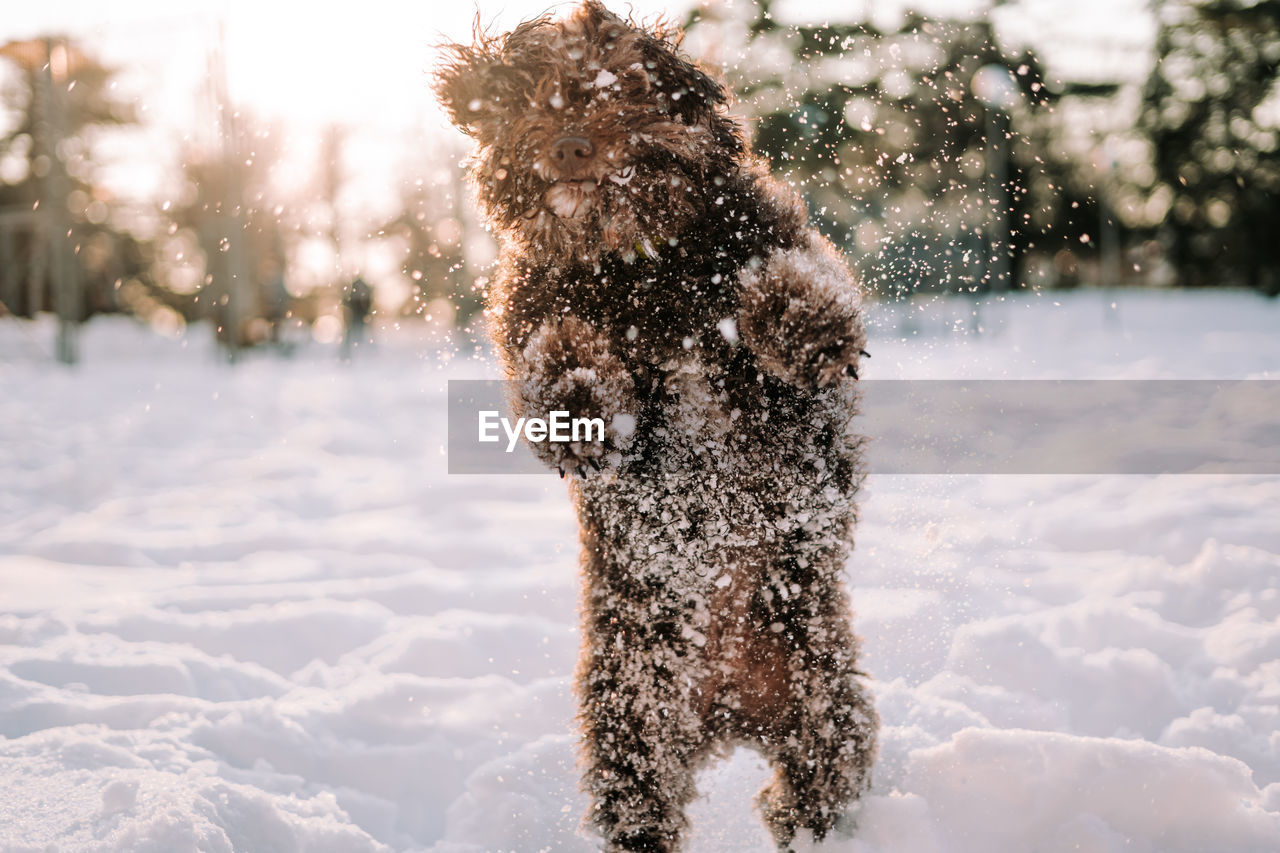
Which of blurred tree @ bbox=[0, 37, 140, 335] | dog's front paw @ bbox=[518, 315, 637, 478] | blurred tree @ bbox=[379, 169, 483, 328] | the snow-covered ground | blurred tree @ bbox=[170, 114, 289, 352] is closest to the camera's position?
dog's front paw @ bbox=[518, 315, 637, 478]

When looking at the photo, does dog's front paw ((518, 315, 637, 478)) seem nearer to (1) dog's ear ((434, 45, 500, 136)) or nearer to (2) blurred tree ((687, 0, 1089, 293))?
(1) dog's ear ((434, 45, 500, 136))

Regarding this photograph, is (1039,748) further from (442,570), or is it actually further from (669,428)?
(442,570)

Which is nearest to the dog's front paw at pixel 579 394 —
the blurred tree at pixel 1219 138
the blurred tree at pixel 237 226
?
the blurred tree at pixel 237 226

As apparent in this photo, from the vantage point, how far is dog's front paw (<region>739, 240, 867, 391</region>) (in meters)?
1.81

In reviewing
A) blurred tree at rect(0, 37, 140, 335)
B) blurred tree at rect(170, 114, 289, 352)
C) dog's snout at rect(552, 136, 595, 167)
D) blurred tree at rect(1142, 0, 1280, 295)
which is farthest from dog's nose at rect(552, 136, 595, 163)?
blurred tree at rect(0, 37, 140, 335)

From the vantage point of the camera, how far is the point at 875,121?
4.37m

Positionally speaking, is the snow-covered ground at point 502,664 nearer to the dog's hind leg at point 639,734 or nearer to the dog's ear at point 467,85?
the dog's hind leg at point 639,734

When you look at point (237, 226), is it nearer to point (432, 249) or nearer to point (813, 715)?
point (432, 249)

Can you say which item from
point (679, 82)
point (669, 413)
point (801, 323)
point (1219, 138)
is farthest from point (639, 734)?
point (1219, 138)

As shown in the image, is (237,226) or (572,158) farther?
(237,226)

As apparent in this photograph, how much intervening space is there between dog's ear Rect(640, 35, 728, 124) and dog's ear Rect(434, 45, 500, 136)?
0.44 m

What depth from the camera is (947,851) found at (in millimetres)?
2373

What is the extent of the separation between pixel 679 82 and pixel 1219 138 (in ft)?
69.0

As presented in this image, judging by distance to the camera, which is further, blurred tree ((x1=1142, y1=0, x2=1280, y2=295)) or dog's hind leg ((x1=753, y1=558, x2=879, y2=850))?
blurred tree ((x1=1142, y1=0, x2=1280, y2=295))
